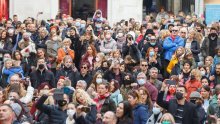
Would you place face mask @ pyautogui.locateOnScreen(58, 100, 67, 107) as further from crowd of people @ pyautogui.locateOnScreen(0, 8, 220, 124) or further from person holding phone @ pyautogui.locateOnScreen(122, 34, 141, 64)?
person holding phone @ pyautogui.locateOnScreen(122, 34, 141, 64)

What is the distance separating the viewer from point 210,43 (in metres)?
23.6

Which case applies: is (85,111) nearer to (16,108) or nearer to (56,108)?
(56,108)

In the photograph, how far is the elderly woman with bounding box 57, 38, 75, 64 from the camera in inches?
888

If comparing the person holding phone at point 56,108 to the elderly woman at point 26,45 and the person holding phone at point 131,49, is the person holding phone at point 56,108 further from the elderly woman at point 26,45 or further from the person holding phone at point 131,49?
the person holding phone at point 131,49

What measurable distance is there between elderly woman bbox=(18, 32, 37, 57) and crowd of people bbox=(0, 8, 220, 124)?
3 cm

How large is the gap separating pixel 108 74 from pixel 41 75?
1683mm

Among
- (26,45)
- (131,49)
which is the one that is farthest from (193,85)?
(26,45)

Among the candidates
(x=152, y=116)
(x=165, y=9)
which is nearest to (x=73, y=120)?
(x=152, y=116)

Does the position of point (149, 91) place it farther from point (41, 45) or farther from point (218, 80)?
Result: point (41, 45)

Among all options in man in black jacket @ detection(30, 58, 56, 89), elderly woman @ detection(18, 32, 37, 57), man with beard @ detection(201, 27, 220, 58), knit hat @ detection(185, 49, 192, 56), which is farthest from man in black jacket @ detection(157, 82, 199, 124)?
man with beard @ detection(201, 27, 220, 58)

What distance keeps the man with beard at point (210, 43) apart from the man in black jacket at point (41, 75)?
197 inches

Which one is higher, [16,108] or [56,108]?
[16,108]

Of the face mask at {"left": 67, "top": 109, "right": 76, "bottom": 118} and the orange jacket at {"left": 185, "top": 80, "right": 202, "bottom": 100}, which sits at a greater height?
the orange jacket at {"left": 185, "top": 80, "right": 202, "bottom": 100}

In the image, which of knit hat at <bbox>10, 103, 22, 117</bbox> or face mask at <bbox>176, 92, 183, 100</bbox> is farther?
face mask at <bbox>176, 92, 183, 100</bbox>
